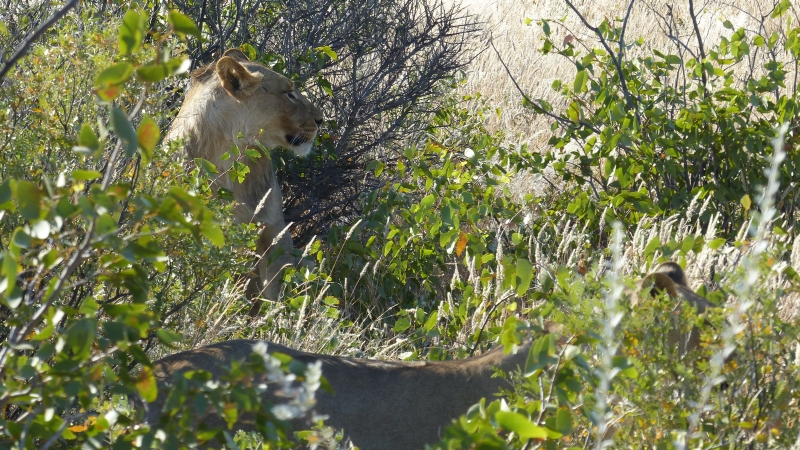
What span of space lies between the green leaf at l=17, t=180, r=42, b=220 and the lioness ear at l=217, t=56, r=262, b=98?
3.83 m

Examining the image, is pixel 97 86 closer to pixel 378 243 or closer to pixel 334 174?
pixel 378 243

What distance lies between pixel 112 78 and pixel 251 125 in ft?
13.5

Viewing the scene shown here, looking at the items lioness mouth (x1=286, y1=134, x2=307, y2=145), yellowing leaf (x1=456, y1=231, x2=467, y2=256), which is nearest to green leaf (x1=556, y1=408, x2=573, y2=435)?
yellowing leaf (x1=456, y1=231, x2=467, y2=256)

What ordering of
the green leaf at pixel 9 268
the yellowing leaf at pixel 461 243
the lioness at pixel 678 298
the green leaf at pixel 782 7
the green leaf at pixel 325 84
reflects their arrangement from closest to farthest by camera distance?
1. the green leaf at pixel 9 268
2. the lioness at pixel 678 298
3. the yellowing leaf at pixel 461 243
4. the green leaf at pixel 782 7
5. the green leaf at pixel 325 84

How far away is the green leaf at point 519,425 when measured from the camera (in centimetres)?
180

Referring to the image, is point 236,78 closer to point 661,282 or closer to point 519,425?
point 661,282

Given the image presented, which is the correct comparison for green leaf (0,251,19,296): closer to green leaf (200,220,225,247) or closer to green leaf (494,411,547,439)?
green leaf (200,220,225,247)

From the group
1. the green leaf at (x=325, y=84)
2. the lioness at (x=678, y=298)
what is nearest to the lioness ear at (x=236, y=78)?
the green leaf at (x=325, y=84)

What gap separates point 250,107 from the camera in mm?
5875

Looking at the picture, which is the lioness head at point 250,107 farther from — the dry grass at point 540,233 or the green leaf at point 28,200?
the green leaf at point 28,200

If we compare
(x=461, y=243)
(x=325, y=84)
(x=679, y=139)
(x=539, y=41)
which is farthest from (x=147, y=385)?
(x=539, y=41)

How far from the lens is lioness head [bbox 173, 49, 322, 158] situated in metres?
5.72

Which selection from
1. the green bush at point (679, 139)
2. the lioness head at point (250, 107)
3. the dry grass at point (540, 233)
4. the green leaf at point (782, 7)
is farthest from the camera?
the lioness head at point (250, 107)

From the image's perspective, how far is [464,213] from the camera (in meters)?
4.87
